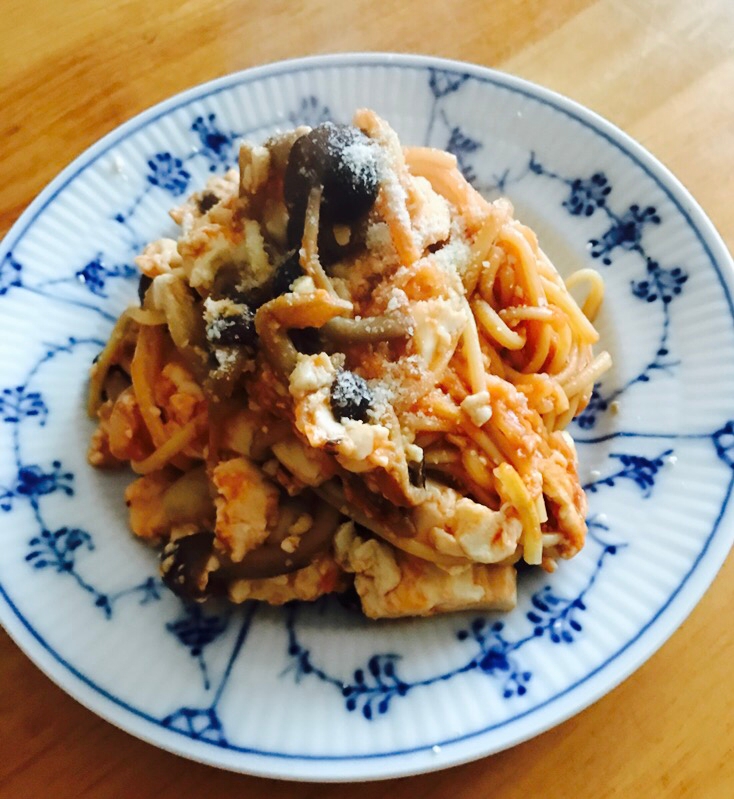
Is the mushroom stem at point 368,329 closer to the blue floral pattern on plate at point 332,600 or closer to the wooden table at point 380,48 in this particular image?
the blue floral pattern on plate at point 332,600

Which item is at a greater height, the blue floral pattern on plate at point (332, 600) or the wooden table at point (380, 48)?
the wooden table at point (380, 48)

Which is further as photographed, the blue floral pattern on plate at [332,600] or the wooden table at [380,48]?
the wooden table at [380,48]

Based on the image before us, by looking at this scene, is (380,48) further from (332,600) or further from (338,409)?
(332,600)

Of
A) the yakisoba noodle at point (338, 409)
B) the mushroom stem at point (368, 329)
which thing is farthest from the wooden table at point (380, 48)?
the mushroom stem at point (368, 329)

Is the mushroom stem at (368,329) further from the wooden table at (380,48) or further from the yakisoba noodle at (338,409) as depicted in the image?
the wooden table at (380,48)

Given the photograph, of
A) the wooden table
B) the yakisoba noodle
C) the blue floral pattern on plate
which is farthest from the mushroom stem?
the wooden table

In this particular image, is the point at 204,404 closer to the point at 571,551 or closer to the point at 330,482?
the point at 330,482
